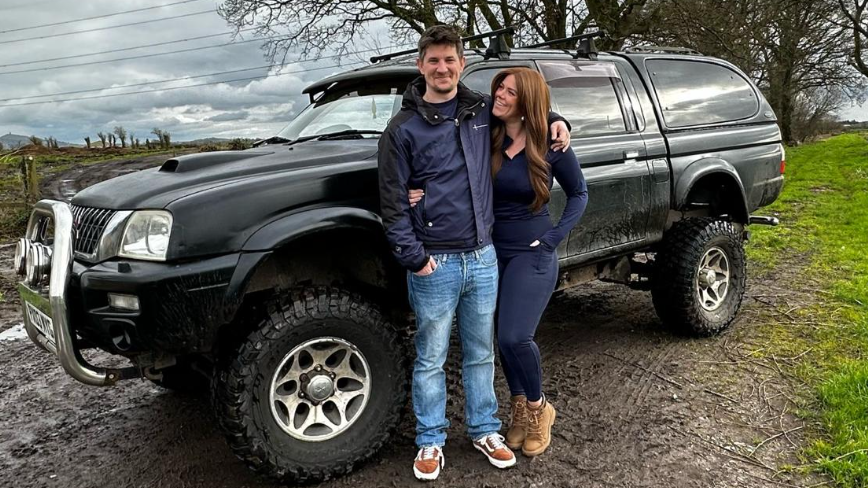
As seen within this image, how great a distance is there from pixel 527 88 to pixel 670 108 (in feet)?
7.61

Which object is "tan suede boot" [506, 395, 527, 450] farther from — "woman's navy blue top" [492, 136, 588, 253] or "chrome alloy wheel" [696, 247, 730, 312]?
"chrome alloy wheel" [696, 247, 730, 312]

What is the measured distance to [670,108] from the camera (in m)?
4.87

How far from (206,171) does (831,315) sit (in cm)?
479

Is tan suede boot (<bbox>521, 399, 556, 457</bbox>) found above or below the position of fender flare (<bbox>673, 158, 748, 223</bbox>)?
below

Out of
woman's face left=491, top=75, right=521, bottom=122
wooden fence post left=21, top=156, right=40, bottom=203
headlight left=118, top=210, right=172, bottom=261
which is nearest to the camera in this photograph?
headlight left=118, top=210, right=172, bottom=261

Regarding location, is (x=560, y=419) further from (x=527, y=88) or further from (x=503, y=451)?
(x=527, y=88)

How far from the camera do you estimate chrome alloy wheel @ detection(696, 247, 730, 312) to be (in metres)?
4.89

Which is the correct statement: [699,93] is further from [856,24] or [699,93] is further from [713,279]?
[856,24]

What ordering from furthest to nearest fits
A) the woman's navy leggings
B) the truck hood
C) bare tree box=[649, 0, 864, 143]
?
1. bare tree box=[649, 0, 864, 143]
2. the woman's navy leggings
3. the truck hood

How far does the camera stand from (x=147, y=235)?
9.13 ft

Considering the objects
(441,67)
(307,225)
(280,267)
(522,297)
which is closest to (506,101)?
(441,67)

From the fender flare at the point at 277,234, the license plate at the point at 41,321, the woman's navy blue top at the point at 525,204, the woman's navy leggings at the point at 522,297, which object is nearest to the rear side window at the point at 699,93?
the woman's navy blue top at the point at 525,204

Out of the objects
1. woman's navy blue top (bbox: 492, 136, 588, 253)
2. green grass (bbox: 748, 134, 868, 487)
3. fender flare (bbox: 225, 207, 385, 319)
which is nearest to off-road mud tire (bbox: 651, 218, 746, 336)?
green grass (bbox: 748, 134, 868, 487)

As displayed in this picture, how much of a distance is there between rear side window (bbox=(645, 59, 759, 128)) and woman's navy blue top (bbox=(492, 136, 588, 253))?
200cm
